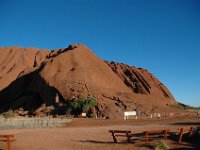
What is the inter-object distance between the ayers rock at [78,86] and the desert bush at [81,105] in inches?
49.1

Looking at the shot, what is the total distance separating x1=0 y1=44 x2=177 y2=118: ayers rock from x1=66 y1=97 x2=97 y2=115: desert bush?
1.25 metres

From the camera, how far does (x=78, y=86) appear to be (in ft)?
197

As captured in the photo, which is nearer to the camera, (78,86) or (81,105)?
(81,105)

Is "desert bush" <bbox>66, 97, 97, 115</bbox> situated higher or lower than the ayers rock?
lower

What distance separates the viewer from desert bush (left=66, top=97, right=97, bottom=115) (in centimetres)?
5259

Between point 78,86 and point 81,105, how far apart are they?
23.3 ft

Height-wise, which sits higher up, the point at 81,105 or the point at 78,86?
the point at 78,86

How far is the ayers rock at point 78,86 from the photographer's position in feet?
194

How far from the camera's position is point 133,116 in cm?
5231

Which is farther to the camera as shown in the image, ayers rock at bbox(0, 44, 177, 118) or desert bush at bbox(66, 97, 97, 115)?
ayers rock at bbox(0, 44, 177, 118)

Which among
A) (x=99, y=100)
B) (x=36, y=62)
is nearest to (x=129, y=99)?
(x=99, y=100)

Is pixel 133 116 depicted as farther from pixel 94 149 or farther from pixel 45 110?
pixel 94 149

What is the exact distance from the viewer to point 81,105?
53719 millimetres

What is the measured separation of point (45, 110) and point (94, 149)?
4238 cm
